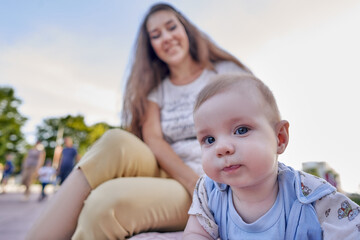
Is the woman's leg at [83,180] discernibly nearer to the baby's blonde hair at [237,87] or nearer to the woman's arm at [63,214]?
the woman's arm at [63,214]

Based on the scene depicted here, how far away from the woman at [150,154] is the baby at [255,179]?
0.29m

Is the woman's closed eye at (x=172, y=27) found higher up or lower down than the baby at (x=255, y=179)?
higher up

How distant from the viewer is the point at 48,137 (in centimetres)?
3566

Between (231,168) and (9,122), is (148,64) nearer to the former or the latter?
(231,168)

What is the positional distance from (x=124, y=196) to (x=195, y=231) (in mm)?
329

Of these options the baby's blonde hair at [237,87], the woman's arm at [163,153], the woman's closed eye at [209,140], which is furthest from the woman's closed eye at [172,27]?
the woman's closed eye at [209,140]

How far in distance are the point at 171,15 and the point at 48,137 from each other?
123 ft

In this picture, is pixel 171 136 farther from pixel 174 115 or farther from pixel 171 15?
pixel 171 15

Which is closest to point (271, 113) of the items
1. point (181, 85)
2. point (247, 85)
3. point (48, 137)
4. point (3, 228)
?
point (247, 85)

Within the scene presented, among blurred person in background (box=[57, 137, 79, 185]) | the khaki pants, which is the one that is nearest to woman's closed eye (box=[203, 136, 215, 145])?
the khaki pants

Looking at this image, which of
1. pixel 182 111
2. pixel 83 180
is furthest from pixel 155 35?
pixel 83 180

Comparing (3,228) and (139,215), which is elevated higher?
(139,215)

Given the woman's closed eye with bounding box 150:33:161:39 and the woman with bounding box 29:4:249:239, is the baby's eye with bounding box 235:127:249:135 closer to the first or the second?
the woman with bounding box 29:4:249:239

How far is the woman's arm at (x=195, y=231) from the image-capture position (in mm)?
996
